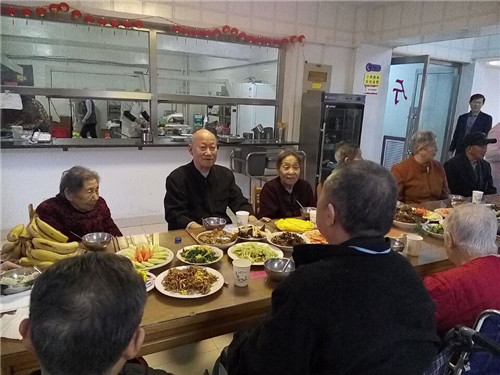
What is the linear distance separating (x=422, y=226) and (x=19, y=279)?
211 centimetres

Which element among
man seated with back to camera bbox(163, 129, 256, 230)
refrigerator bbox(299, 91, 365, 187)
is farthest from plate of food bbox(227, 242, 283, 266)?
refrigerator bbox(299, 91, 365, 187)

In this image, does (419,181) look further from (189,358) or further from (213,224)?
(189,358)

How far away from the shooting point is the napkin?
1048 millimetres

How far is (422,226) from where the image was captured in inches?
86.4

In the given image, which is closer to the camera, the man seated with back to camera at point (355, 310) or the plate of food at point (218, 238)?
the man seated with back to camera at point (355, 310)

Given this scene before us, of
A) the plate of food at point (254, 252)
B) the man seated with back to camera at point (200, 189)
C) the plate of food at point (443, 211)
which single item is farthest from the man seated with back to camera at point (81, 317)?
the plate of food at point (443, 211)

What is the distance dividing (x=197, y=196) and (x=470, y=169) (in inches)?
104

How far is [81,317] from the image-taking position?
26.9 inches

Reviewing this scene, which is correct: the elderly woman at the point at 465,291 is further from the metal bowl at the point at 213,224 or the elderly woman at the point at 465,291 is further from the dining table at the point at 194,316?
the metal bowl at the point at 213,224

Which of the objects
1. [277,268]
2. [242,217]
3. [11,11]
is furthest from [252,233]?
[11,11]

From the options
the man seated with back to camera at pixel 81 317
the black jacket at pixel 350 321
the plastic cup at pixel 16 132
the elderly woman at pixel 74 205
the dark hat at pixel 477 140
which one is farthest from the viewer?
the plastic cup at pixel 16 132

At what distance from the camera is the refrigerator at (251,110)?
5.40 metres

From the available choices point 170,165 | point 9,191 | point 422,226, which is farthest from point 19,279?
point 170,165

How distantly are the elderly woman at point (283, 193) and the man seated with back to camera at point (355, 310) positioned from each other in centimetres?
155
